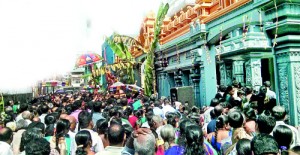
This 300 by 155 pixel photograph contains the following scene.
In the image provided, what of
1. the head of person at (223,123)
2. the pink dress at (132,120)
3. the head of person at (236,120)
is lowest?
the pink dress at (132,120)

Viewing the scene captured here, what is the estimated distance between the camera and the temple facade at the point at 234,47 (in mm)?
7539

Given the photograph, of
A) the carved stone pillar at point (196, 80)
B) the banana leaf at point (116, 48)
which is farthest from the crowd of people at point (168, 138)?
the banana leaf at point (116, 48)

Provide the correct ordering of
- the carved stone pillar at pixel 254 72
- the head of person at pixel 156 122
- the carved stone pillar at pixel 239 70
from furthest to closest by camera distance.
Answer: the carved stone pillar at pixel 239 70
the carved stone pillar at pixel 254 72
the head of person at pixel 156 122

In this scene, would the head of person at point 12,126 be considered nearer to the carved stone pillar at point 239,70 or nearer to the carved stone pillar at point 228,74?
the carved stone pillar at point 239,70

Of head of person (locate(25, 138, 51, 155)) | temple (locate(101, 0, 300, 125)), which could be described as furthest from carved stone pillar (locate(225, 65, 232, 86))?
head of person (locate(25, 138, 51, 155))

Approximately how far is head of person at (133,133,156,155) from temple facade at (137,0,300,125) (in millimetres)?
5972

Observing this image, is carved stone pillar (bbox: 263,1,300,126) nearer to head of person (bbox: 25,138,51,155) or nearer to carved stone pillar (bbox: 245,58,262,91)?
carved stone pillar (bbox: 245,58,262,91)

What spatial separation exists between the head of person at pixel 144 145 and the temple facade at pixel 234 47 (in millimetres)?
5972

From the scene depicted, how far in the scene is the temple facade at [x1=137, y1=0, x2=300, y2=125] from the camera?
7.54 m

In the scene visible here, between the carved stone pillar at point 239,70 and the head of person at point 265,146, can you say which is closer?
the head of person at point 265,146

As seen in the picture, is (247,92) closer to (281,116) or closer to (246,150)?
(281,116)

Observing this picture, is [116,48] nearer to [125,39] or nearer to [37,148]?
[125,39]

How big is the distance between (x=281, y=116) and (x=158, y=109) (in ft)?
11.0

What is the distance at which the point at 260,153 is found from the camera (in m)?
2.45
